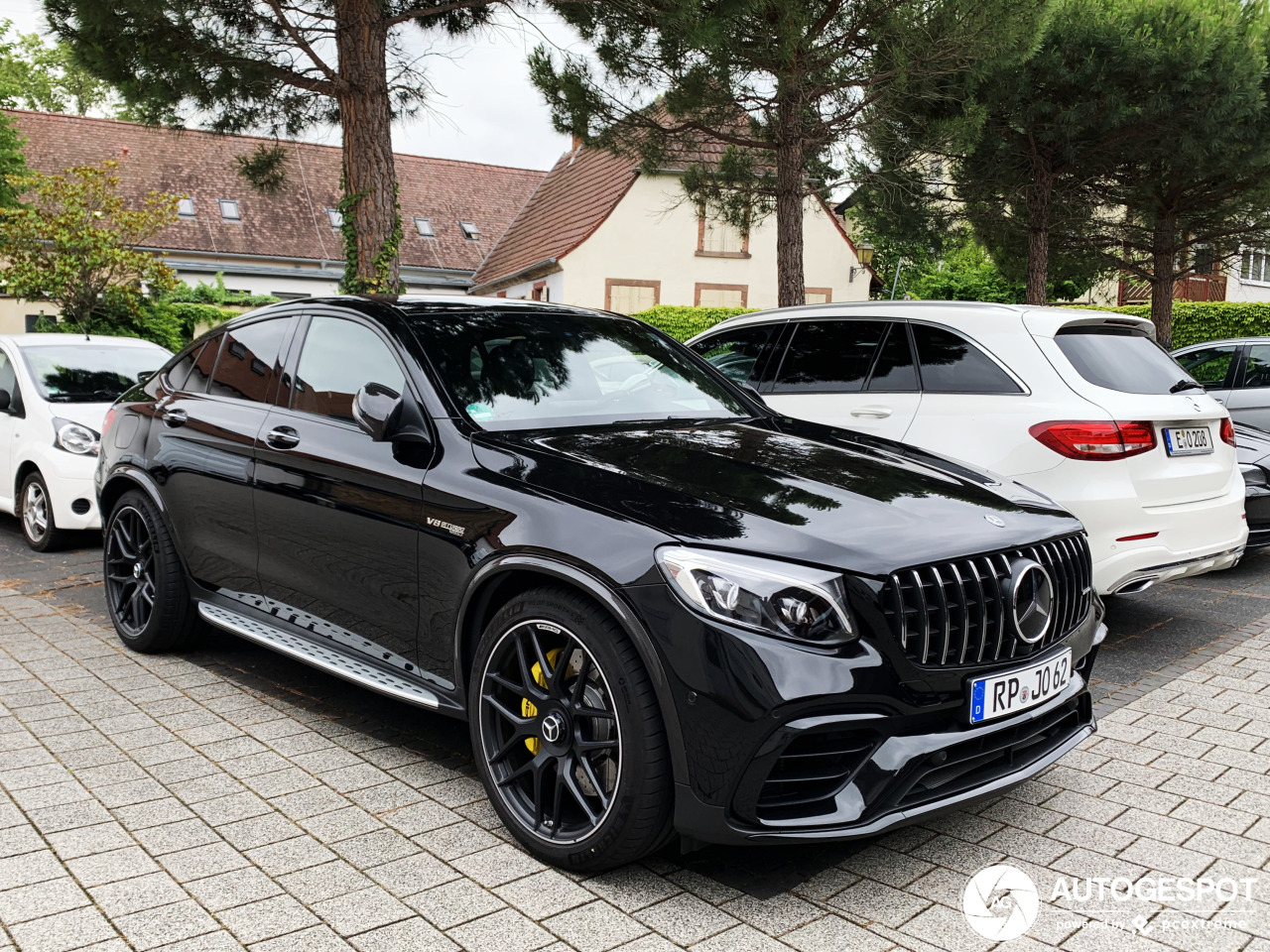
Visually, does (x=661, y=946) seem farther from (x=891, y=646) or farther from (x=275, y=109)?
(x=275, y=109)

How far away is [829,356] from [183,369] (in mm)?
3570

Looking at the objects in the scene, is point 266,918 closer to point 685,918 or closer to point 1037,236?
point 685,918

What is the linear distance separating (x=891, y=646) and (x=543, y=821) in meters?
1.17

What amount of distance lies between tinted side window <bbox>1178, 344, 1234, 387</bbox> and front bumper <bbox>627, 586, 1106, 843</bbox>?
8.14 m

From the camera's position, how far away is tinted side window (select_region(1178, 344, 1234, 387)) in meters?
9.74

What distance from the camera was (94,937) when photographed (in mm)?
2789

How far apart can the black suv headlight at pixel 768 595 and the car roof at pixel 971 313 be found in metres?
3.24

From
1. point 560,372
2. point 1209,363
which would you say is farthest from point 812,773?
point 1209,363

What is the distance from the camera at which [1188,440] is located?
5410mm

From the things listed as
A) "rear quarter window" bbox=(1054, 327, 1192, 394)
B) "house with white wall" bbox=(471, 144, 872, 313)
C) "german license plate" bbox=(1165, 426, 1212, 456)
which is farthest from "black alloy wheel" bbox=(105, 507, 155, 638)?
"house with white wall" bbox=(471, 144, 872, 313)

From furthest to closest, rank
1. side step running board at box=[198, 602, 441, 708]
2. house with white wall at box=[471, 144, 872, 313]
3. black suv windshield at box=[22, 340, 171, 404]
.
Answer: house with white wall at box=[471, 144, 872, 313] < black suv windshield at box=[22, 340, 171, 404] < side step running board at box=[198, 602, 441, 708]

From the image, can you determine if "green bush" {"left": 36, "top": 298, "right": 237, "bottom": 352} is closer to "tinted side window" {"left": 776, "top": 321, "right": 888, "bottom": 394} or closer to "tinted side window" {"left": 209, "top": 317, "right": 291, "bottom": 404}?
"tinted side window" {"left": 209, "top": 317, "right": 291, "bottom": 404}

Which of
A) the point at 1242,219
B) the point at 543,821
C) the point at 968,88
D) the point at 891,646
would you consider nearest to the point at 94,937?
the point at 543,821

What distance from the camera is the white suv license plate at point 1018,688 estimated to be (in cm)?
304
